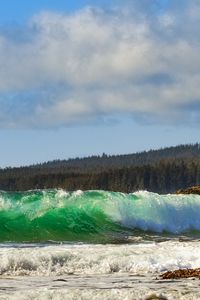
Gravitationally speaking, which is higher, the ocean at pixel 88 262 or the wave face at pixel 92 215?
the wave face at pixel 92 215

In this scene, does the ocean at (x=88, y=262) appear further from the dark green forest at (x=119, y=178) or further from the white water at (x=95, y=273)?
the dark green forest at (x=119, y=178)

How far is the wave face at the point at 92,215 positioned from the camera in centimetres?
4156

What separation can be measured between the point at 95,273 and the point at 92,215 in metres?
27.5

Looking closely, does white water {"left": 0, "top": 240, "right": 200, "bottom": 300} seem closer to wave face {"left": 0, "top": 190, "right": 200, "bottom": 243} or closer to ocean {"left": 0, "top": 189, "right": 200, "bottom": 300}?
ocean {"left": 0, "top": 189, "right": 200, "bottom": 300}

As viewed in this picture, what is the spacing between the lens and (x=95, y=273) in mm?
20031

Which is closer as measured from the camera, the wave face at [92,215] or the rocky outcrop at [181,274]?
the rocky outcrop at [181,274]

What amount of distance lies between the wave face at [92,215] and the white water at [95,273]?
1579cm

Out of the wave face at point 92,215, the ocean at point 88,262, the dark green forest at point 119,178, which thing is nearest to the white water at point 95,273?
the ocean at point 88,262

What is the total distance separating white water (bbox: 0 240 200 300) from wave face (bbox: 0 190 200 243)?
15788 mm

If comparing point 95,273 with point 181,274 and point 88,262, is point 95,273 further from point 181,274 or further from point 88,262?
point 181,274

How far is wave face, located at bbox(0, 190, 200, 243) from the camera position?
41562mm

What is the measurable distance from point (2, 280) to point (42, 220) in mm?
26684

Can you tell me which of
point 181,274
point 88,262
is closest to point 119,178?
point 88,262

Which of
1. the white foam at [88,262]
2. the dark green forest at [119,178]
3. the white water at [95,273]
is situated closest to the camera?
the white water at [95,273]
